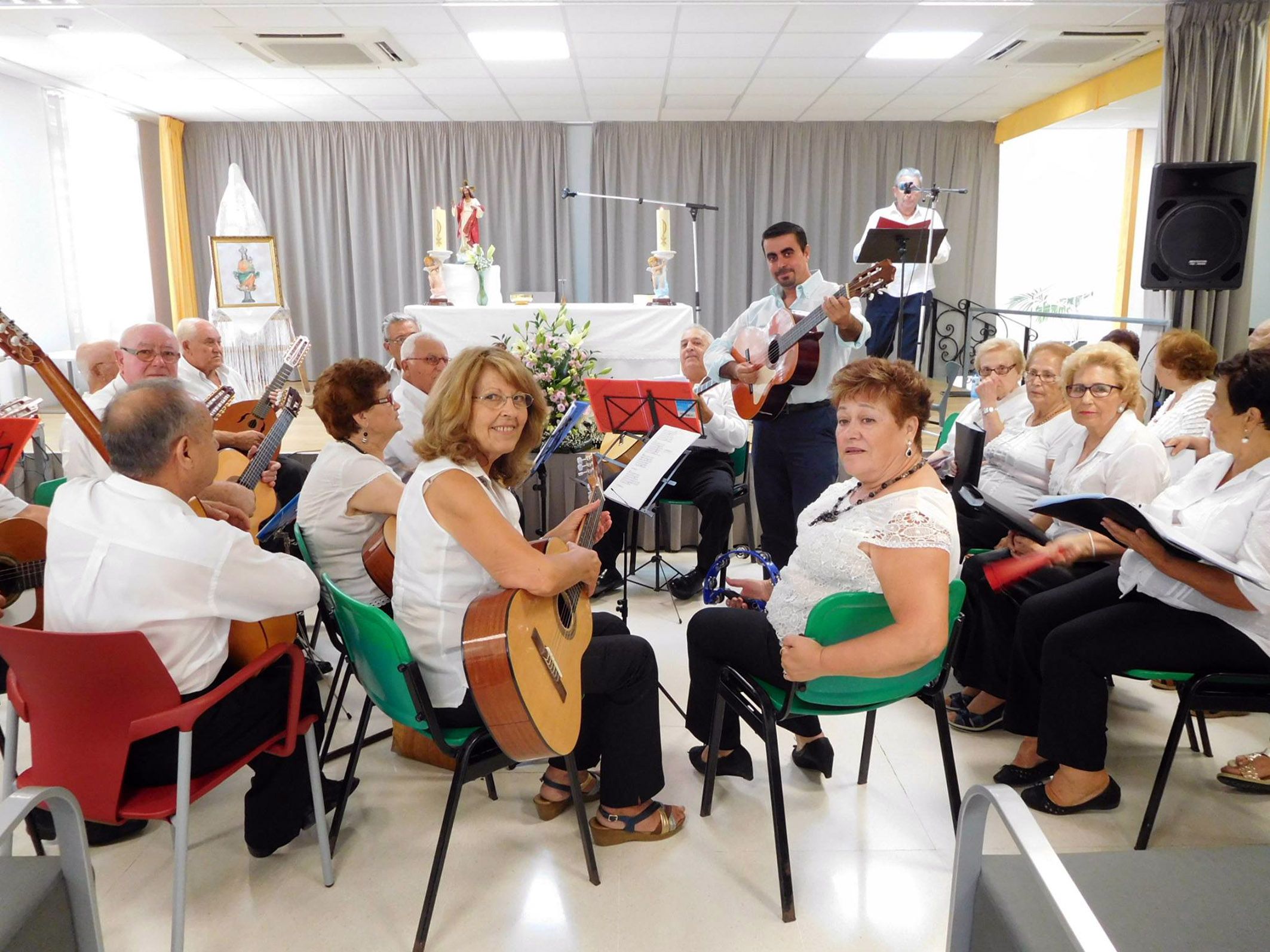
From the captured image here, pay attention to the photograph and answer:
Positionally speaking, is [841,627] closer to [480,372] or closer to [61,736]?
[480,372]

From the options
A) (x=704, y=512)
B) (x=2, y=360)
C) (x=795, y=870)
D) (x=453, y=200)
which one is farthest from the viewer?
(x=453, y=200)

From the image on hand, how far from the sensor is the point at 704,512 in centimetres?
392

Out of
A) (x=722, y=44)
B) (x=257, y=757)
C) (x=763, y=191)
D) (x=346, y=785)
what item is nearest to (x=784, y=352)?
(x=346, y=785)

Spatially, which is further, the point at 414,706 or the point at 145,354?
the point at 145,354

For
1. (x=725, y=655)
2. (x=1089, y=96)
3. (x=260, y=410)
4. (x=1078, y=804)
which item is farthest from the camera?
(x=1089, y=96)

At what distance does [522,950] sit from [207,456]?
3.91ft

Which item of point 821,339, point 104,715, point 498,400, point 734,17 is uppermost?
point 734,17

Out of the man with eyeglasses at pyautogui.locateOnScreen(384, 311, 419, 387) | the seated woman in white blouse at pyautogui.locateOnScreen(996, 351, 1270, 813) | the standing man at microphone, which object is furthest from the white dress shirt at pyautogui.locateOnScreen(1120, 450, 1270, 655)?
the standing man at microphone

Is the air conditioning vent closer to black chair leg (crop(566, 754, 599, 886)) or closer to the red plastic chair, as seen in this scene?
the red plastic chair

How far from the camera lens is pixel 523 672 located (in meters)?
1.64

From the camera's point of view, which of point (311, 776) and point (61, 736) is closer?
point (61, 736)

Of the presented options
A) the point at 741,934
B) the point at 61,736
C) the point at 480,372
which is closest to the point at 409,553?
the point at 480,372

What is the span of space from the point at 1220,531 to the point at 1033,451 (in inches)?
49.9

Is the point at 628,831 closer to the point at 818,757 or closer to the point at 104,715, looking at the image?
the point at 818,757
